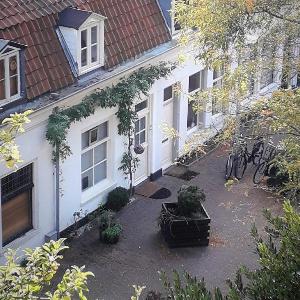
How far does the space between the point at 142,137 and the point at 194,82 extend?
9.64 ft

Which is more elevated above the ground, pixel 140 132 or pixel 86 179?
pixel 140 132

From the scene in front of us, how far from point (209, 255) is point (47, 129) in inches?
186

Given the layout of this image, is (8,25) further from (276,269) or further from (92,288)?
(276,269)

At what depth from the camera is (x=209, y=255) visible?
56.0 feet

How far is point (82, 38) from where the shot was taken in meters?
16.3

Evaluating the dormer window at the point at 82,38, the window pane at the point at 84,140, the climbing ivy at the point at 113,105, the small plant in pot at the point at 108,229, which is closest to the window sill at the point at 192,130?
the climbing ivy at the point at 113,105

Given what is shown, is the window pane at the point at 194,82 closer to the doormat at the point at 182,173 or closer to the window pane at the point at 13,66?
the doormat at the point at 182,173

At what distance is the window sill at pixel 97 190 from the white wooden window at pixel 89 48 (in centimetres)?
310

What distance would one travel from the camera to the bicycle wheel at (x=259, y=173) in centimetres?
2040

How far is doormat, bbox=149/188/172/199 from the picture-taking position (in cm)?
1956

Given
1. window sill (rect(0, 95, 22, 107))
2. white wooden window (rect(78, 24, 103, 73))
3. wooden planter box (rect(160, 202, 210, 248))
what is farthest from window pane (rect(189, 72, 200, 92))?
window sill (rect(0, 95, 22, 107))

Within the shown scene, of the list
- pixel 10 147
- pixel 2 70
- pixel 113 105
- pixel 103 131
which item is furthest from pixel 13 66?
pixel 10 147


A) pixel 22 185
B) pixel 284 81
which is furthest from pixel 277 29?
pixel 22 185

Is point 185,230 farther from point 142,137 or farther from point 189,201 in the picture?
point 142,137
